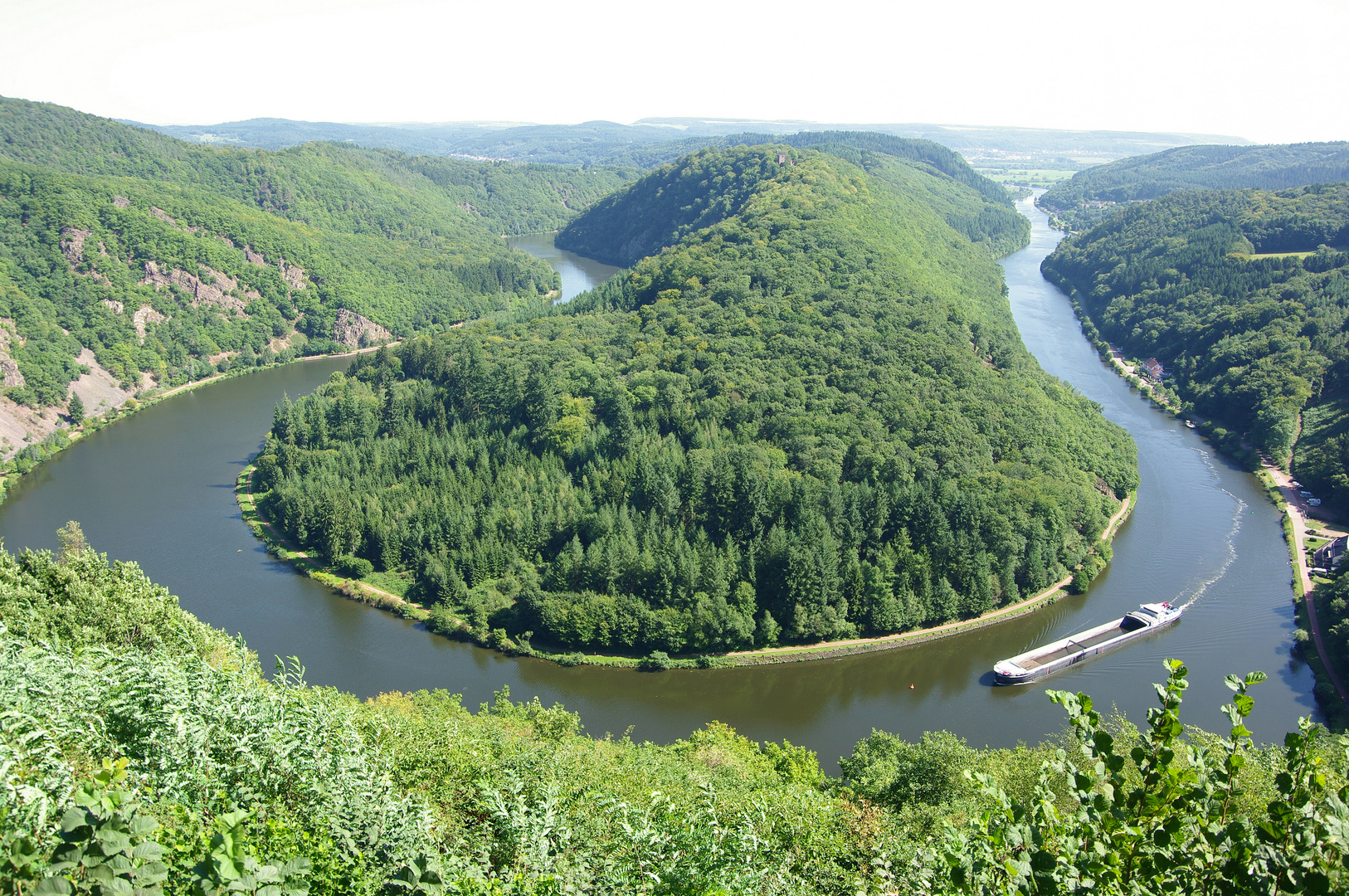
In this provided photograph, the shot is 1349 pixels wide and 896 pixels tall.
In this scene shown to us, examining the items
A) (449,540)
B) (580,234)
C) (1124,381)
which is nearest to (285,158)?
(580,234)

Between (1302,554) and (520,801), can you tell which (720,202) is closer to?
(1302,554)

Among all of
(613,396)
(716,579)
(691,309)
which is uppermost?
(691,309)

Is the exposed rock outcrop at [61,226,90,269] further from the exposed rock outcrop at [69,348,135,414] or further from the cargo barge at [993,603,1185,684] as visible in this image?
the cargo barge at [993,603,1185,684]

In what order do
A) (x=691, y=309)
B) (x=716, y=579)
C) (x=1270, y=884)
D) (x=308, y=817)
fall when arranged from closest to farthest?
(x=1270, y=884)
(x=308, y=817)
(x=716, y=579)
(x=691, y=309)

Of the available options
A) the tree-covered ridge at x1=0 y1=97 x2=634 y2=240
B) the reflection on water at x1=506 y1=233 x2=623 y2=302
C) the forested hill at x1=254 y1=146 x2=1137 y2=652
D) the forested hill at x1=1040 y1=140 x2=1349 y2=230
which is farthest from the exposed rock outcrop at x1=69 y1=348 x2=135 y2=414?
the forested hill at x1=1040 y1=140 x2=1349 y2=230

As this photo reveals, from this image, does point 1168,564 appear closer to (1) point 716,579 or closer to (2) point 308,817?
(1) point 716,579

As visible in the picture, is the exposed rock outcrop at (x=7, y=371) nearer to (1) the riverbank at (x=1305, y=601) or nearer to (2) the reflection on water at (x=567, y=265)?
(2) the reflection on water at (x=567, y=265)

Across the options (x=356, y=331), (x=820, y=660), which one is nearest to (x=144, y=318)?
(x=356, y=331)
